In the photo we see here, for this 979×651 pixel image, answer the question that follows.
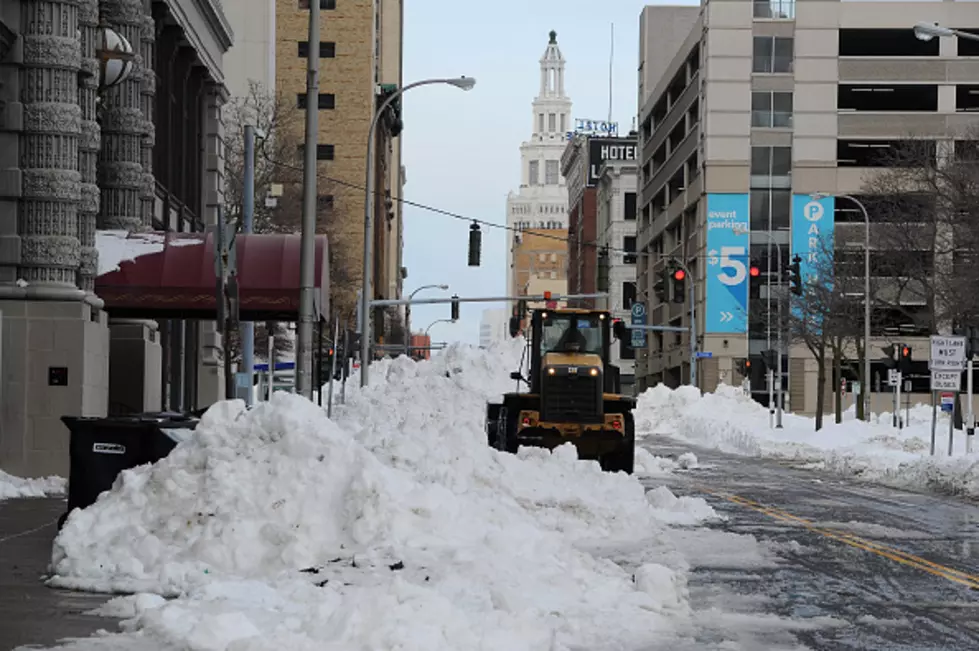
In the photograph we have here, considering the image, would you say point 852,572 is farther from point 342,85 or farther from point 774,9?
point 342,85

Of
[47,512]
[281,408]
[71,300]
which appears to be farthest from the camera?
[71,300]

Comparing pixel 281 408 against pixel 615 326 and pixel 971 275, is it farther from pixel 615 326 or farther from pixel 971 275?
pixel 971 275

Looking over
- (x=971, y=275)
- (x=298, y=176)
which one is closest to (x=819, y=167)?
(x=298, y=176)

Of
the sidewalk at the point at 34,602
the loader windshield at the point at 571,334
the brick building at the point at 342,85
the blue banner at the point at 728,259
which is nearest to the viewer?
the sidewalk at the point at 34,602

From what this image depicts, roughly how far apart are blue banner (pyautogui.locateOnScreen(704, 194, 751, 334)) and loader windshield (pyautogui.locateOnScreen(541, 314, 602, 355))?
68957 millimetres

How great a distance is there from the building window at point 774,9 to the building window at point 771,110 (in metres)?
4.80

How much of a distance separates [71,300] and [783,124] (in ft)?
259

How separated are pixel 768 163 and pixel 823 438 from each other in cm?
4884

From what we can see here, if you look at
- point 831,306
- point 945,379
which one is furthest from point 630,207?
point 945,379

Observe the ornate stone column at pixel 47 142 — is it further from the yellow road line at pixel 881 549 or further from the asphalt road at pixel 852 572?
the yellow road line at pixel 881 549

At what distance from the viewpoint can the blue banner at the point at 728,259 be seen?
10069 cm

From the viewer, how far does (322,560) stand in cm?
1295

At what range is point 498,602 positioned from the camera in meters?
11.3

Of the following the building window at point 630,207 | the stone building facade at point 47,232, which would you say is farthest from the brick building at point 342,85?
the stone building facade at point 47,232
